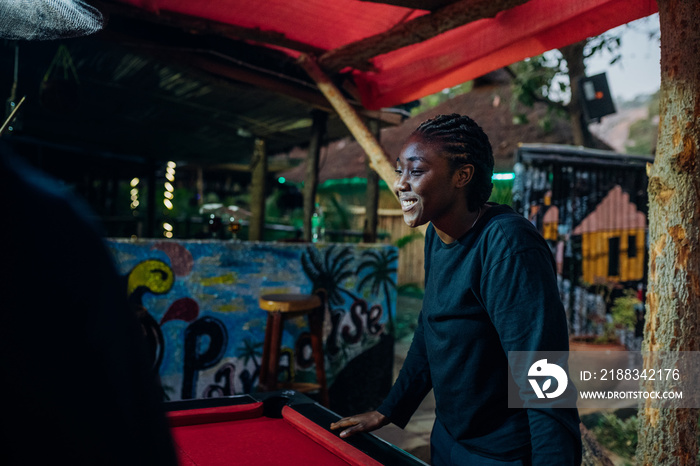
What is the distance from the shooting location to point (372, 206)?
6156 mm

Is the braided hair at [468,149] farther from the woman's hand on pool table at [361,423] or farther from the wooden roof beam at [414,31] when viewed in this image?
the wooden roof beam at [414,31]

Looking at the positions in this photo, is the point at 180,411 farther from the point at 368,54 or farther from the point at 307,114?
the point at 307,114

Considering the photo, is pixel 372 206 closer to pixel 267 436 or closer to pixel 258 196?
pixel 258 196

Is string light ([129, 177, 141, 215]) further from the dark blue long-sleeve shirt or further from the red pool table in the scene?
the dark blue long-sleeve shirt

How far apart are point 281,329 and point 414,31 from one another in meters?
2.41

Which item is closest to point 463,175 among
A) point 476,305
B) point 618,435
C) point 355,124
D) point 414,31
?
point 476,305

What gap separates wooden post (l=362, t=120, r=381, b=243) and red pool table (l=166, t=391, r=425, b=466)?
3.71 meters

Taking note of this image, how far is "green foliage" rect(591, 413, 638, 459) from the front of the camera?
441cm

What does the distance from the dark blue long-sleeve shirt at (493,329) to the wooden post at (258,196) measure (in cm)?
538

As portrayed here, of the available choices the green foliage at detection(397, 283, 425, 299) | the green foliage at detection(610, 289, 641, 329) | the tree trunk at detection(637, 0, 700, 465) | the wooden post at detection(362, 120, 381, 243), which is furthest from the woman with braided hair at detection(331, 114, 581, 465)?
the green foliage at detection(397, 283, 425, 299)

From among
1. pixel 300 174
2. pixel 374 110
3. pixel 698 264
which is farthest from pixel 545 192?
pixel 300 174

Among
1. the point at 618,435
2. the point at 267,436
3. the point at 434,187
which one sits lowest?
the point at 618,435

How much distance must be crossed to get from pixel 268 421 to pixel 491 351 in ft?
3.59

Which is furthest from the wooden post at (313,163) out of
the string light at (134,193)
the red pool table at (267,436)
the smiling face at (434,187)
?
the string light at (134,193)
